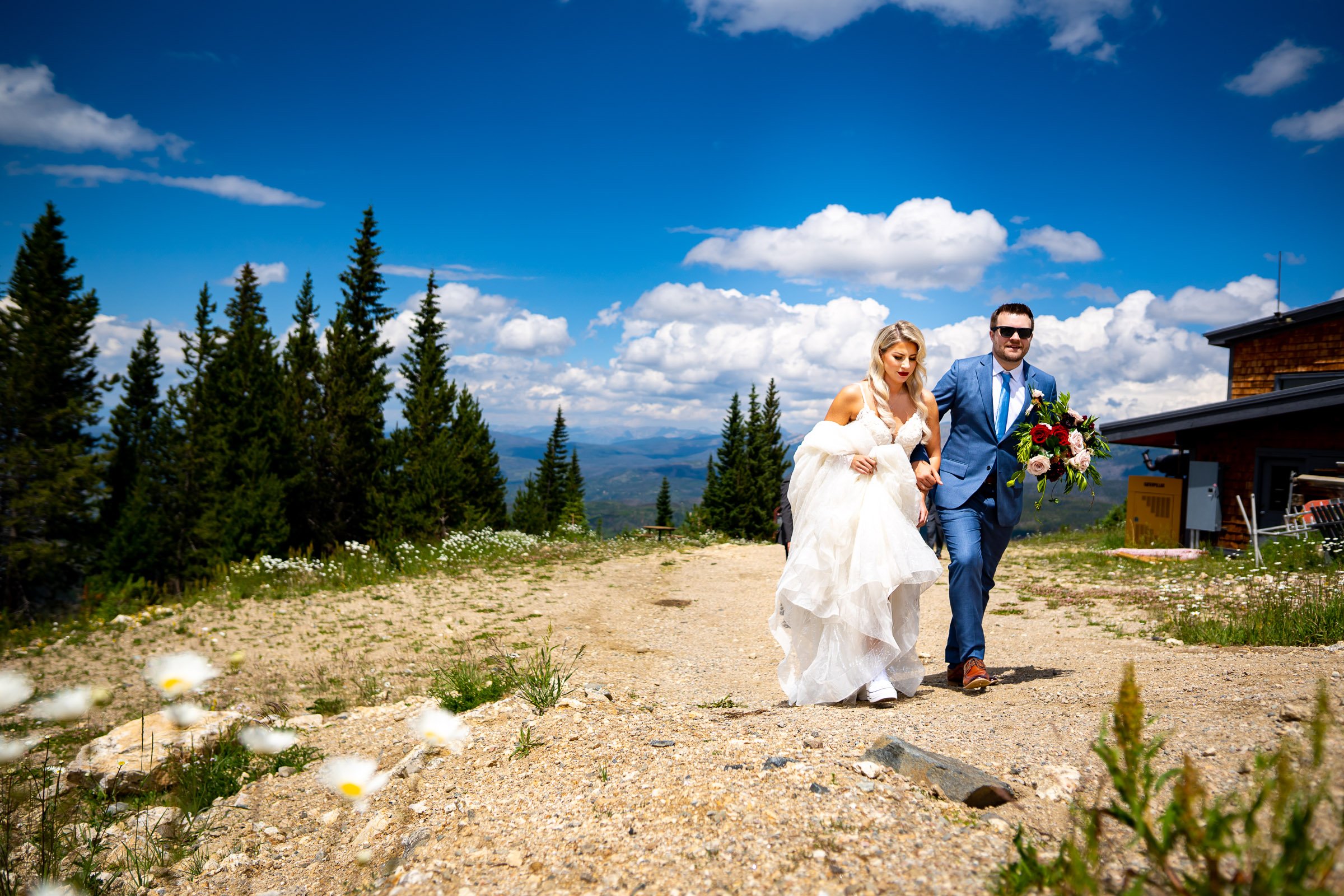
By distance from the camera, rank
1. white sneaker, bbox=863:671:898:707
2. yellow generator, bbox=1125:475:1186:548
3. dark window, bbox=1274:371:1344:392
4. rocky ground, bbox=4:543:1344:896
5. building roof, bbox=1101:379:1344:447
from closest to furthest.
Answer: rocky ground, bbox=4:543:1344:896 → white sneaker, bbox=863:671:898:707 → building roof, bbox=1101:379:1344:447 → dark window, bbox=1274:371:1344:392 → yellow generator, bbox=1125:475:1186:548

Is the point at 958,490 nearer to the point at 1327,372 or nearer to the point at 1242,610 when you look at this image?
the point at 1242,610

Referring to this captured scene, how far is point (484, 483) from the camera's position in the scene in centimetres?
4928

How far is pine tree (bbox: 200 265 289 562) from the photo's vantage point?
34.3 metres

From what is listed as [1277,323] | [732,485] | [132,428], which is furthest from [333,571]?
[732,485]

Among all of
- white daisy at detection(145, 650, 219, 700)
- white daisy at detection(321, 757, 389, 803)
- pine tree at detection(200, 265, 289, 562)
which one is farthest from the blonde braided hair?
pine tree at detection(200, 265, 289, 562)

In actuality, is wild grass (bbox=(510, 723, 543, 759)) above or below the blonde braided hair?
below

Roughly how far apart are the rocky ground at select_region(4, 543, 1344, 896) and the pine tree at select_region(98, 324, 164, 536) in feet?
142

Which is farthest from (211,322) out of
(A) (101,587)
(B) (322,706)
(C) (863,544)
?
(C) (863,544)

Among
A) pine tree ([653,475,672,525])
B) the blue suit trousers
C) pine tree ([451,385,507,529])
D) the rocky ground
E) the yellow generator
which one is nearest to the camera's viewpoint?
the rocky ground

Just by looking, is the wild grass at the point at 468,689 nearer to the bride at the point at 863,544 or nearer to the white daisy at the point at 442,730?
the white daisy at the point at 442,730

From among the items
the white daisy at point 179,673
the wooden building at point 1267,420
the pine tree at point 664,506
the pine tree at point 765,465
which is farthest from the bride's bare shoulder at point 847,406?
the pine tree at point 664,506

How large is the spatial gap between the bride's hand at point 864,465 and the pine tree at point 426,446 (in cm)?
3376

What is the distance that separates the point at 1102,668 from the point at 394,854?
4.99 metres

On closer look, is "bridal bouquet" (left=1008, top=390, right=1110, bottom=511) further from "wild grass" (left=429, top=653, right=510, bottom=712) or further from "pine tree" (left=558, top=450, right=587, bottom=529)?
"pine tree" (left=558, top=450, right=587, bottom=529)
